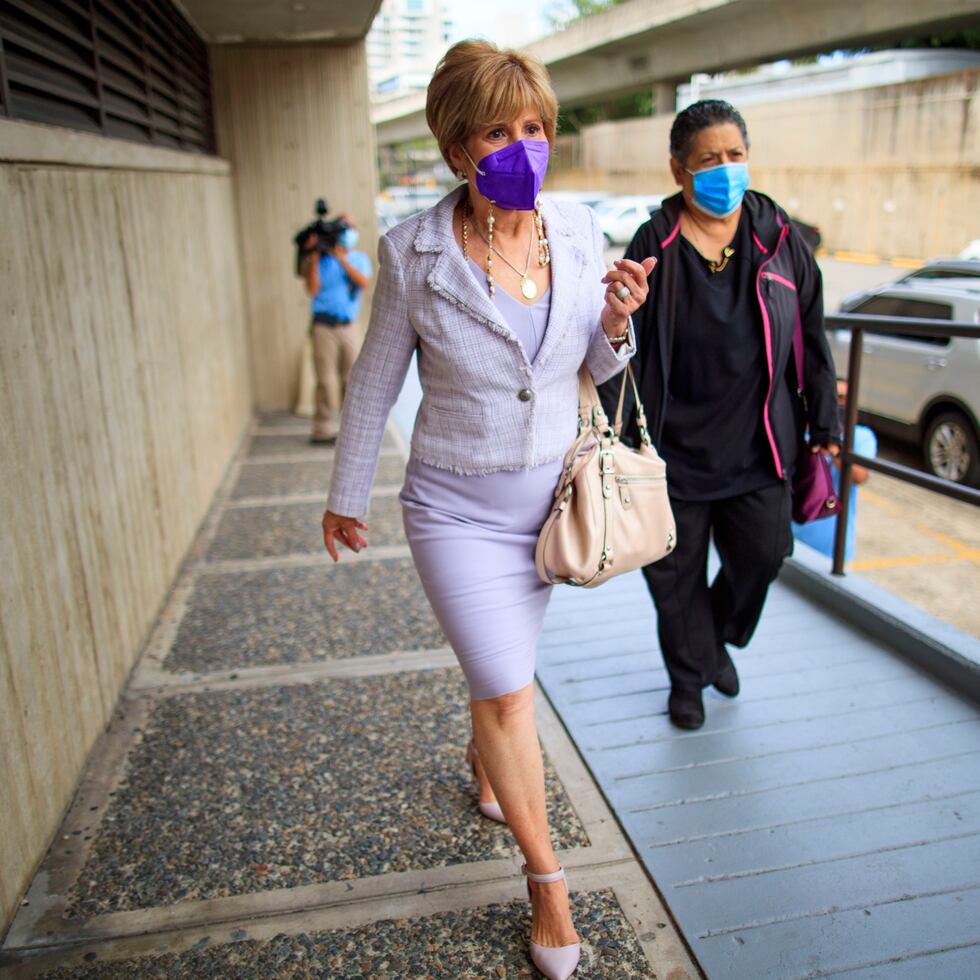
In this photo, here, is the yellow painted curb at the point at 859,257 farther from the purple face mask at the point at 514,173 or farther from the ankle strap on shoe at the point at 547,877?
the ankle strap on shoe at the point at 547,877

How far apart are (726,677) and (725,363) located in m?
1.11

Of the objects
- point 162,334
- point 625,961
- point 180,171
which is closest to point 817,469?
point 625,961

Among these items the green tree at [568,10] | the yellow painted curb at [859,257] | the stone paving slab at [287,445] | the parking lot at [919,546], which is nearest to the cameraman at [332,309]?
the stone paving slab at [287,445]

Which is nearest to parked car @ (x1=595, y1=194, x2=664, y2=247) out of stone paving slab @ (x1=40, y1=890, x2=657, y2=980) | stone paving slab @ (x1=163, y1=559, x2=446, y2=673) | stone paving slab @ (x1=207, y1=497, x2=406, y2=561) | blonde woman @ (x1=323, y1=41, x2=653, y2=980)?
stone paving slab @ (x1=207, y1=497, x2=406, y2=561)

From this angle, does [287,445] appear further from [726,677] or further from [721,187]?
[721,187]

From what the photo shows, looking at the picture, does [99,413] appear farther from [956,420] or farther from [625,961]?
[956,420]

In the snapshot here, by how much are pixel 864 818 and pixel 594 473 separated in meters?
1.26

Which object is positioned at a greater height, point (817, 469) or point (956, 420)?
point (817, 469)

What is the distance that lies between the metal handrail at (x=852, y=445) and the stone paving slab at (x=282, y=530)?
222cm

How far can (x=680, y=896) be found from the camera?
7.45 feet

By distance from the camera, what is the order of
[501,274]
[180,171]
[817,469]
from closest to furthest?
[501,274] → [817,469] → [180,171]

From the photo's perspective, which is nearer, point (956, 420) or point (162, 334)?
point (162, 334)

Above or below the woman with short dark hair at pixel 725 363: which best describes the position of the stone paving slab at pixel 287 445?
below

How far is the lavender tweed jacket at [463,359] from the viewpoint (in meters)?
2.01
